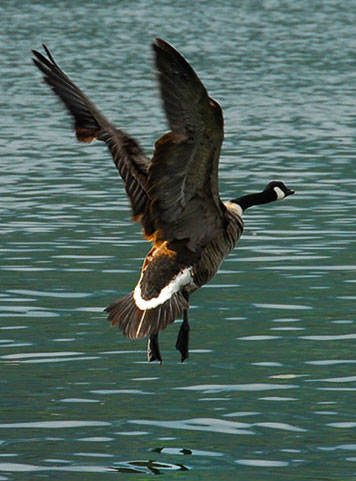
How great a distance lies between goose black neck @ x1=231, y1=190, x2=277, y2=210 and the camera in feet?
40.5

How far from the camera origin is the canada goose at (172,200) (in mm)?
9852

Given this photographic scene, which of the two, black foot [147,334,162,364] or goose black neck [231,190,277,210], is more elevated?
goose black neck [231,190,277,210]

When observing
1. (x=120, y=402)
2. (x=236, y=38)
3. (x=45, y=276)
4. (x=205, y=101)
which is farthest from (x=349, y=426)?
(x=236, y=38)

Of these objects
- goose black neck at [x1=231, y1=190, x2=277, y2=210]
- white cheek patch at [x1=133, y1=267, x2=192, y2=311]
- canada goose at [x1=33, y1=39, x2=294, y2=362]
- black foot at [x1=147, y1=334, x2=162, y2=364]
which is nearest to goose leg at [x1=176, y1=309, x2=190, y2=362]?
canada goose at [x1=33, y1=39, x2=294, y2=362]

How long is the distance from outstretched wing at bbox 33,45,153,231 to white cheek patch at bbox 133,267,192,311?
1.38ft

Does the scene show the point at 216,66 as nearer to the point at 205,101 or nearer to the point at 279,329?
the point at 279,329

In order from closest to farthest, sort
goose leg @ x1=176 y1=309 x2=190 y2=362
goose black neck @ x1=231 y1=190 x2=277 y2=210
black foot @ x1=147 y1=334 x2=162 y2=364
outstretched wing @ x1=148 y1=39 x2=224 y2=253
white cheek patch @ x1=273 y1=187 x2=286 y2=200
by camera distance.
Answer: outstretched wing @ x1=148 y1=39 x2=224 y2=253, black foot @ x1=147 y1=334 x2=162 y2=364, goose leg @ x1=176 y1=309 x2=190 y2=362, goose black neck @ x1=231 y1=190 x2=277 y2=210, white cheek patch @ x1=273 y1=187 x2=286 y2=200

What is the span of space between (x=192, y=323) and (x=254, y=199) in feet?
4.41

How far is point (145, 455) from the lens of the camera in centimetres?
930

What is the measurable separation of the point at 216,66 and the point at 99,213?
25285 millimetres

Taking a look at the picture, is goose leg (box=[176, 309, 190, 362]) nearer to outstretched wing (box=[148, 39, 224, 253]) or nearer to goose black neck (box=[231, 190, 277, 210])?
outstretched wing (box=[148, 39, 224, 253])

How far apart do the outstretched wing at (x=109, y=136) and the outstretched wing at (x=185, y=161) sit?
0.23m

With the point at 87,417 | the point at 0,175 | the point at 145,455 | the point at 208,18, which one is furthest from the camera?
the point at 208,18

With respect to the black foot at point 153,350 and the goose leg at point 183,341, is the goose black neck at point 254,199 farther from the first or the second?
the black foot at point 153,350
